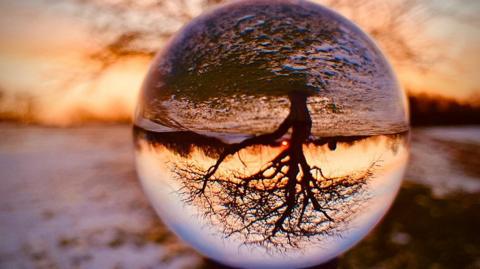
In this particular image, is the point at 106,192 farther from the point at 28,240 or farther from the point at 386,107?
the point at 386,107

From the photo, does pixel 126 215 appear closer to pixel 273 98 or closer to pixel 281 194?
pixel 281 194

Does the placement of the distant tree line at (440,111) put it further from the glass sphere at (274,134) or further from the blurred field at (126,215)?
the glass sphere at (274,134)

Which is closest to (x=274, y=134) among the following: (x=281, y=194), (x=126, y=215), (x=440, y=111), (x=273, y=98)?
(x=273, y=98)

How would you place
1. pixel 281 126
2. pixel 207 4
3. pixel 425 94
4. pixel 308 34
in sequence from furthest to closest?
pixel 207 4
pixel 425 94
pixel 308 34
pixel 281 126

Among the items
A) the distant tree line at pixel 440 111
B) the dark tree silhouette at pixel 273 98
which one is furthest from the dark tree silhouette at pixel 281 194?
the distant tree line at pixel 440 111

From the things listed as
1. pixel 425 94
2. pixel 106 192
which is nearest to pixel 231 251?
pixel 106 192

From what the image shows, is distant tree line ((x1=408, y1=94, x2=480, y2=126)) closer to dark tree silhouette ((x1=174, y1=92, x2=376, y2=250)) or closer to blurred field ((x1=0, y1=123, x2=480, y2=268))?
blurred field ((x1=0, y1=123, x2=480, y2=268))

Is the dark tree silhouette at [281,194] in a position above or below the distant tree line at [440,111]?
below

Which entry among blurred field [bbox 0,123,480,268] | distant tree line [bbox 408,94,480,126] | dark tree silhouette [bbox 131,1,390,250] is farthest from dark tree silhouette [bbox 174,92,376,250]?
distant tree line [bbox 408,94,480,126]
